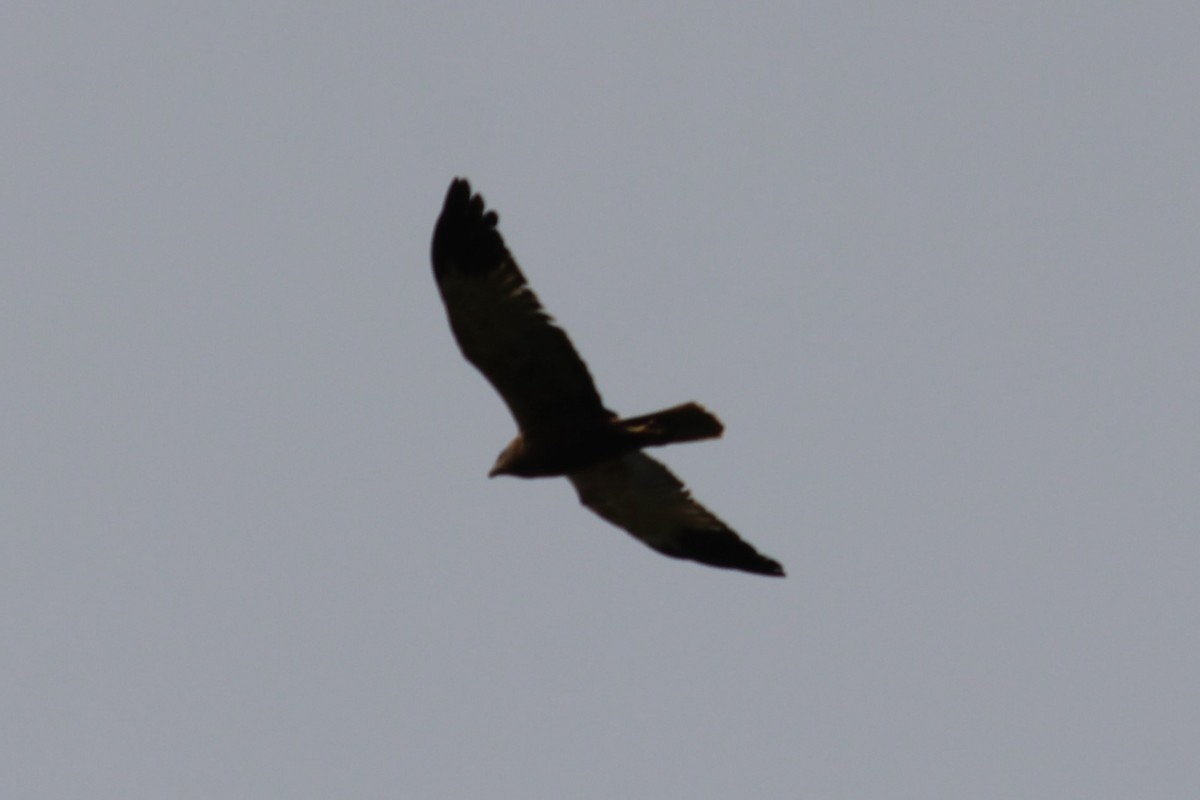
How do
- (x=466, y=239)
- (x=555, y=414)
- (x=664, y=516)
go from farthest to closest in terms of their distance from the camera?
(x=664, y=516) < (x=555, y=414) < (x=466, y=239)

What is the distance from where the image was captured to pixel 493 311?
16.3m

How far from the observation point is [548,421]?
671 inches

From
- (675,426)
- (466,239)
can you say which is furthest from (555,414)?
(466,239)

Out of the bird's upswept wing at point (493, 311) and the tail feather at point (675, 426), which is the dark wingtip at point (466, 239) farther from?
the tail feather at point (675, 426)

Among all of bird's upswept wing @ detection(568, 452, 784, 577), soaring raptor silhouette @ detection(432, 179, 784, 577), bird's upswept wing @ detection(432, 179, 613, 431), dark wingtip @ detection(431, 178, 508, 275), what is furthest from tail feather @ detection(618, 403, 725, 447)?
dark wingtip @ detection(431, 178, 508, 275)

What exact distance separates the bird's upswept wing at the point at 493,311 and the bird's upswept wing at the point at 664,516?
1.23 m

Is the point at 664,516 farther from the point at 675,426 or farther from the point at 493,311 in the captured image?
the point at 493,311

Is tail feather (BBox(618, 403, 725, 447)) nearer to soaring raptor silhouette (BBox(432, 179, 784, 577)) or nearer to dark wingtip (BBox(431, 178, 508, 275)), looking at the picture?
soaring raptor silhouette (BBox(432, 179, 784, 577))

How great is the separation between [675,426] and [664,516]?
171 centimetres

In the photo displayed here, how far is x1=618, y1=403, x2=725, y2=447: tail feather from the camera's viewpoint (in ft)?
54.3

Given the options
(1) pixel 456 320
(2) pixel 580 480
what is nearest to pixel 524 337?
(1) pixel 456 320

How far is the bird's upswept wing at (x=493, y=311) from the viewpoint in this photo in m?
16.2

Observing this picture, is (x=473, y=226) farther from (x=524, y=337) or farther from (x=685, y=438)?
(x=685, y=438)

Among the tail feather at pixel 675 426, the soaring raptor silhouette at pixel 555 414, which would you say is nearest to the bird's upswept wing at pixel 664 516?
the soaring raptor silhouette at pixel 555 414
